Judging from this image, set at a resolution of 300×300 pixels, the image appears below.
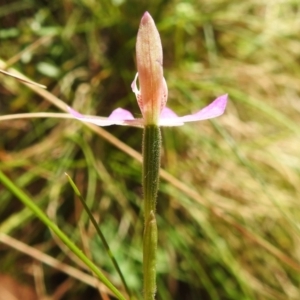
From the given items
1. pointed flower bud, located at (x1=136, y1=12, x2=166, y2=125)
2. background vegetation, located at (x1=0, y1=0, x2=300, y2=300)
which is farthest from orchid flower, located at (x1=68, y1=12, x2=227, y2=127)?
background vegetation, located at (x1=0, y1=0, x2=300, y2=300)

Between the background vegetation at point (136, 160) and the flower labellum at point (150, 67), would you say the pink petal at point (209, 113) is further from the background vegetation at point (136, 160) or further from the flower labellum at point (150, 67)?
the background vegetation at point (136, 160)

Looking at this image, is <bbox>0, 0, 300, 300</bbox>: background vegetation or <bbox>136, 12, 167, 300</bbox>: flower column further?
<bbox>0, 0, 300, 300</bbox>: background vegetation

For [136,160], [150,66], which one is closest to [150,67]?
[150,66]

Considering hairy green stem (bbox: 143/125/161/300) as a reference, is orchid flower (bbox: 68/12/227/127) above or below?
above

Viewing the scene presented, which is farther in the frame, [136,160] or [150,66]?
[136,160]

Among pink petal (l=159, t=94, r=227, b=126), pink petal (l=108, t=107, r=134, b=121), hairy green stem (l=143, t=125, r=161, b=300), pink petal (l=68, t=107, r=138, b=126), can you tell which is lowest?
hairy green stem (l=143, t=125, r=161, b=300)

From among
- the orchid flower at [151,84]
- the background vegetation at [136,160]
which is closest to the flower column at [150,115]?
the orchid flower at [151,84]

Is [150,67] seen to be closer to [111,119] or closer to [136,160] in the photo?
[111,119]

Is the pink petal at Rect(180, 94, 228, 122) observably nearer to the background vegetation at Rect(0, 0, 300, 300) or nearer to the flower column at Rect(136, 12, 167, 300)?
the flower column at Rect(136, 12, 167, 300)
